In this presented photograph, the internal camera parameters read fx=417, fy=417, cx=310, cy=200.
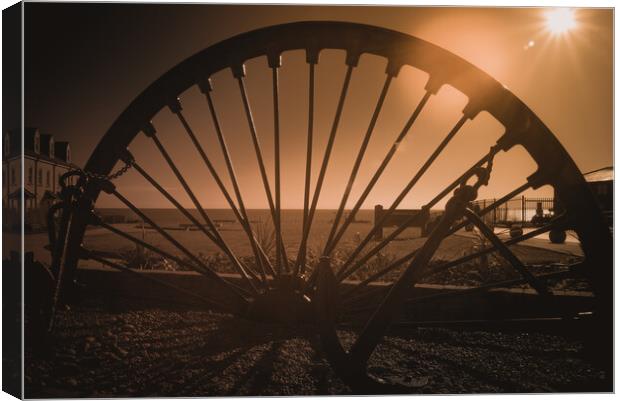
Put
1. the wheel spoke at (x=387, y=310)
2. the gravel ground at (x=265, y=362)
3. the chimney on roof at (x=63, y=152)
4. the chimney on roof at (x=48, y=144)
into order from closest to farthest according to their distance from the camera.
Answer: the wheel spoke at (x=387, y=310), the gravel ground at (x=265, y=362), the chimney on roof at (x=48, y=144), the chimney on roof at (x=63, y=152)

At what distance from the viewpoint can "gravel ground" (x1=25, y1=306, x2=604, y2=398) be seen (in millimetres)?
2748

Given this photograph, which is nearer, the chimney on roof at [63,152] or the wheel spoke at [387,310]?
the wheel spoke at [387,310]

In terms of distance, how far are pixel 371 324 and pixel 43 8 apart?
3341 millimetres

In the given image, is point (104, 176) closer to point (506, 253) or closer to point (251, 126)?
point (251, 126)

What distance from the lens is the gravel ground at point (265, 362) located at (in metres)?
2.75

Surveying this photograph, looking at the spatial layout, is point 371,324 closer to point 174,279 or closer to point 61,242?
point 61,242

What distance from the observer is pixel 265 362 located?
2.99m

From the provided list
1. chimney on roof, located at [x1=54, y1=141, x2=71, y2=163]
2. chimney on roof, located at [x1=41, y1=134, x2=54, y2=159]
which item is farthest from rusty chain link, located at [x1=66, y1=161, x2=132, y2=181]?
chimney on roof, located at [x1=54, y1=141, x2=71, y2=163]

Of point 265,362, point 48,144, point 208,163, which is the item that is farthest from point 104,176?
point 48,144

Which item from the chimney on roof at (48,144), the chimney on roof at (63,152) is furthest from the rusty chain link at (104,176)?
the chimney on roof at (63,152)

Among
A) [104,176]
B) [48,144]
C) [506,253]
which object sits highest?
[48,144]

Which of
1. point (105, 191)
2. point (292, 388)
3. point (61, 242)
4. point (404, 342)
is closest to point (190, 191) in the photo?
point (105, 191)

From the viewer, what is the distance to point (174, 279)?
4.45 meters

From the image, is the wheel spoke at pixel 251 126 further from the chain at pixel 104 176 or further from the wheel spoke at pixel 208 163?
the chain at pixel 104 176
